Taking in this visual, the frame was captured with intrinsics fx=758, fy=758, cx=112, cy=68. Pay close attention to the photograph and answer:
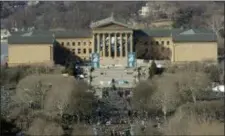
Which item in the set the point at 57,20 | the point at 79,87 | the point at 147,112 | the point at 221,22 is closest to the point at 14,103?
the point at 79,87

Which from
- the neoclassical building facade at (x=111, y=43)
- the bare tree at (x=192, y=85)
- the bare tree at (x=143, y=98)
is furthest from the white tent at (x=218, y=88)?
the neoclassical building facade at (x=111, y=43)

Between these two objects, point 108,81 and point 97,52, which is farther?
point 97,52

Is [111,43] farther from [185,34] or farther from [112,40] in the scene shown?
→ [185,34]

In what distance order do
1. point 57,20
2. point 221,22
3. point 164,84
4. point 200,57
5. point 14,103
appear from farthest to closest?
point 57,20, point 221,22, point 200,57, point 164,84, point 14,103

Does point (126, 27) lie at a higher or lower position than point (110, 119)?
higher

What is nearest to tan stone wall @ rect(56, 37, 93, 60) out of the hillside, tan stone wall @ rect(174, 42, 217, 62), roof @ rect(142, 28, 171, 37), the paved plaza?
roof @ rect(142, 28, 171, 37)

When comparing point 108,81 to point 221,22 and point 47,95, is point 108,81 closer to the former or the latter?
point 47,95

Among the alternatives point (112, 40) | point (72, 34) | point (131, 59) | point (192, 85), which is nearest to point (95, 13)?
point (72, 34)
